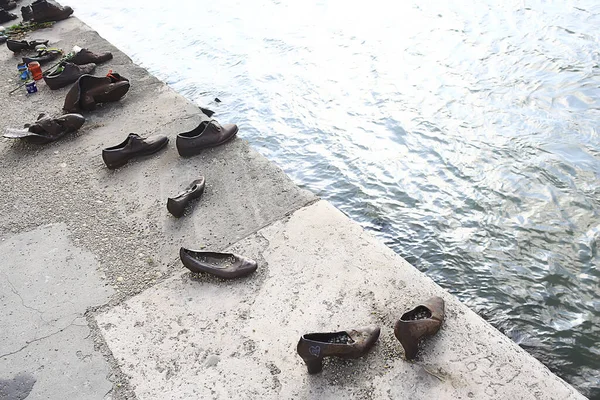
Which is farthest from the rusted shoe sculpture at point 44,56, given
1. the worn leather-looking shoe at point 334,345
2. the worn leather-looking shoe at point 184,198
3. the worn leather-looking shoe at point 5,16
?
the worn leather-looking shoe at point 334,345

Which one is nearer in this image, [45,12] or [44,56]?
[44,56]

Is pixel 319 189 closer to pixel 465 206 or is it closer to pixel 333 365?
pixel 465 206

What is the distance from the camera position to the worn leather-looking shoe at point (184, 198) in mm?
2769

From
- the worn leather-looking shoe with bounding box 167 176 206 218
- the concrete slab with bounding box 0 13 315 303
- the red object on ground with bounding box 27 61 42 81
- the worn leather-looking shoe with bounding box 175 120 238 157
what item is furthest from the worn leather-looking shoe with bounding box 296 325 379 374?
the red object on ground with bounding box 27 61 42 81

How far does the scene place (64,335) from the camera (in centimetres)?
224

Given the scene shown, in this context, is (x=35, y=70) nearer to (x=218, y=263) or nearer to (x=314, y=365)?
(x=218, y=263)

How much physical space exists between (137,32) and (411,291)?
206 inches

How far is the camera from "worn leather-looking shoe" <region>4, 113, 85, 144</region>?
359cm

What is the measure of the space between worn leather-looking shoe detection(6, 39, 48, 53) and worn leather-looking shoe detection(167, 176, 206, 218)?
10.4 ft

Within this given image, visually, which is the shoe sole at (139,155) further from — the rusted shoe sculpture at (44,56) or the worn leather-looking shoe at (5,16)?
the worn leather-looking shoe at (5,16)

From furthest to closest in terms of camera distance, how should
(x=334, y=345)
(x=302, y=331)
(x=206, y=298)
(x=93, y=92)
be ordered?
(x=93, y=92), (x=206, y=298), (x=302, y=331), (x=334, y=345)

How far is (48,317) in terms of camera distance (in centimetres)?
233

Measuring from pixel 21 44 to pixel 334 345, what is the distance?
4.62m

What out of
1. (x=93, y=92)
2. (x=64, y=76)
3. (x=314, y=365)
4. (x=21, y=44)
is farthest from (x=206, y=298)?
(x=21, y=44)
